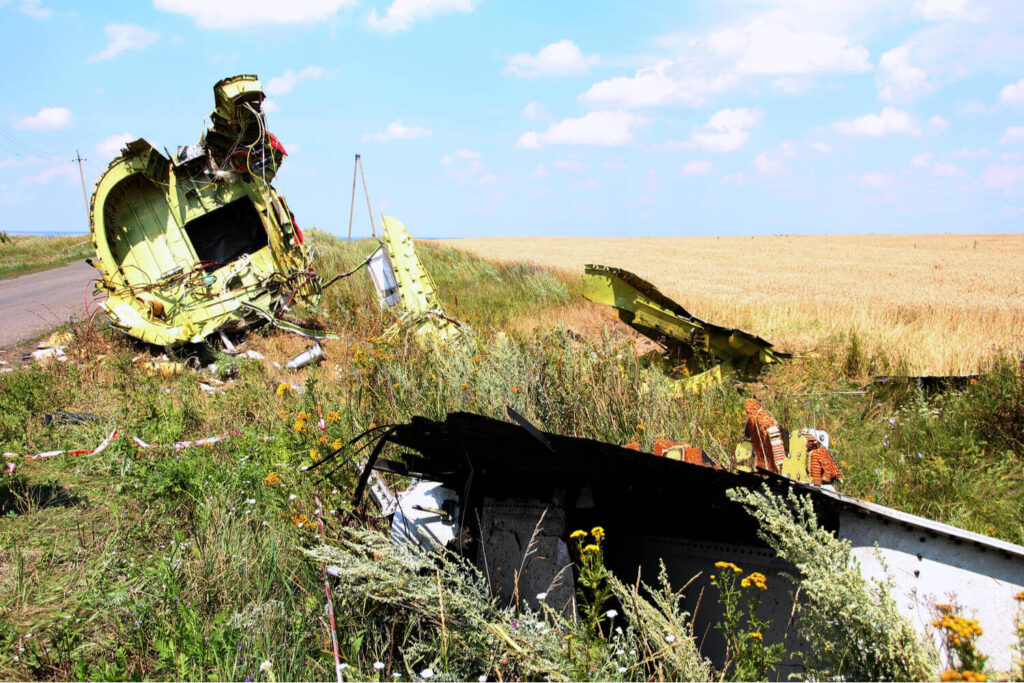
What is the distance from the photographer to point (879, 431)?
15.3 ft

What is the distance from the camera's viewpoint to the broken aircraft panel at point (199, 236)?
8219 mm

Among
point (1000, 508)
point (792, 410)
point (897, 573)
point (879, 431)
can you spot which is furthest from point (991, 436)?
point (897, 573)

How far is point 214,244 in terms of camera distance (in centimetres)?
957

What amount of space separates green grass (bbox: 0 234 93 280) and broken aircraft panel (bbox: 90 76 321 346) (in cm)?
1578

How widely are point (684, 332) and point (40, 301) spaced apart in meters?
15.3

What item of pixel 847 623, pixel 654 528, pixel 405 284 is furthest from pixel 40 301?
pixel 847 623

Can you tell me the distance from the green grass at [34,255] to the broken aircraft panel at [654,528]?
24226 mm

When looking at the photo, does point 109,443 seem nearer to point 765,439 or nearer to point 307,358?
point 307,358

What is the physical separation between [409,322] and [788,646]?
205 inches

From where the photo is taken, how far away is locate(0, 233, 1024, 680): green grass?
2.32 meters

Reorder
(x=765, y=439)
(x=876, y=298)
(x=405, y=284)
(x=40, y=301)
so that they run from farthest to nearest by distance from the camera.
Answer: (x=40, y=301)
(x=876, y=298)
(x=405, y=284)
(x=765, y=439)

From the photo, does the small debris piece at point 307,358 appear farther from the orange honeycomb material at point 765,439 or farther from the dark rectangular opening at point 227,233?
the orange honeycomb material at point 765,439

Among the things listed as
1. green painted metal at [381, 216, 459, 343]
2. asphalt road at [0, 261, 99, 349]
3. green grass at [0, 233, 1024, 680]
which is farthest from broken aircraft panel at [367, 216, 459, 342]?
asphalt road at [0, 261, 99, 349]

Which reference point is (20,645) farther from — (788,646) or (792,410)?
(792,410)
